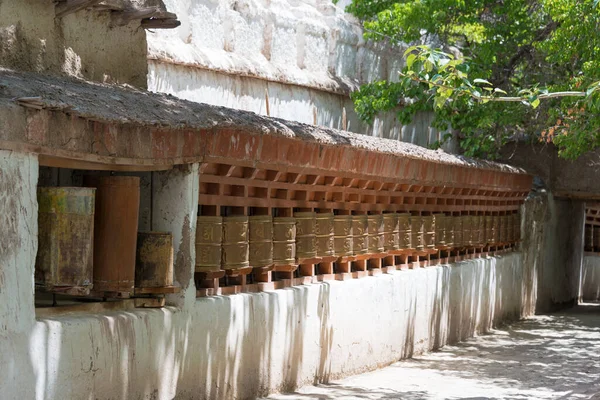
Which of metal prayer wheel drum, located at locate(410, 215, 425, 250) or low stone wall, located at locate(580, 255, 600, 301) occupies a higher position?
metal prayer wheel drum, located at locate(410, 215, 425, 250)

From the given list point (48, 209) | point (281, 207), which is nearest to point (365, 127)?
point (281, 207)

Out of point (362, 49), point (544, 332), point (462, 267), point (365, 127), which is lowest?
point (544, 332)

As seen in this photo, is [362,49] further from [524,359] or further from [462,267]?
[524,359]

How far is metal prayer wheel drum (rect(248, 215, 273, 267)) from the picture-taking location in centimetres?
905

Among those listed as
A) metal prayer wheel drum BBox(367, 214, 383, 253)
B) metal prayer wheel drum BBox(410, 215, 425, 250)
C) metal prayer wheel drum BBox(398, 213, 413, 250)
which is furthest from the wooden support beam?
metal prayer wheel drum BBox(410, 215, 425, 250)

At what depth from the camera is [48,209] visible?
21.6ft

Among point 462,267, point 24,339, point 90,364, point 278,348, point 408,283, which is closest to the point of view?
point 24,339

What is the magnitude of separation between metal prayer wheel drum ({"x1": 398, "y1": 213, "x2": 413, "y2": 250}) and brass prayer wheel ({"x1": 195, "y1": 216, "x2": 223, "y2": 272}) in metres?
4.36

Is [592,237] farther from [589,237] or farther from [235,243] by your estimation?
[235,243]

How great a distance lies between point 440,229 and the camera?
45.5ft

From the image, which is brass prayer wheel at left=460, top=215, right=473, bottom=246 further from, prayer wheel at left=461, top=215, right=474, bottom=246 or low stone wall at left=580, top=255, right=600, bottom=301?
low stone wall at left=580, top=255, right=600, bottom=301

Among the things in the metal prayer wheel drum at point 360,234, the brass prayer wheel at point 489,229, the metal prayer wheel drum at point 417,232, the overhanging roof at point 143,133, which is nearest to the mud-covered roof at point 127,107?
the overhanging roof at point 143,133

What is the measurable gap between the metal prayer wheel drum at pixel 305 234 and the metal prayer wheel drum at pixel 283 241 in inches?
8.5

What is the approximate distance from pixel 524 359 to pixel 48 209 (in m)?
7.91
